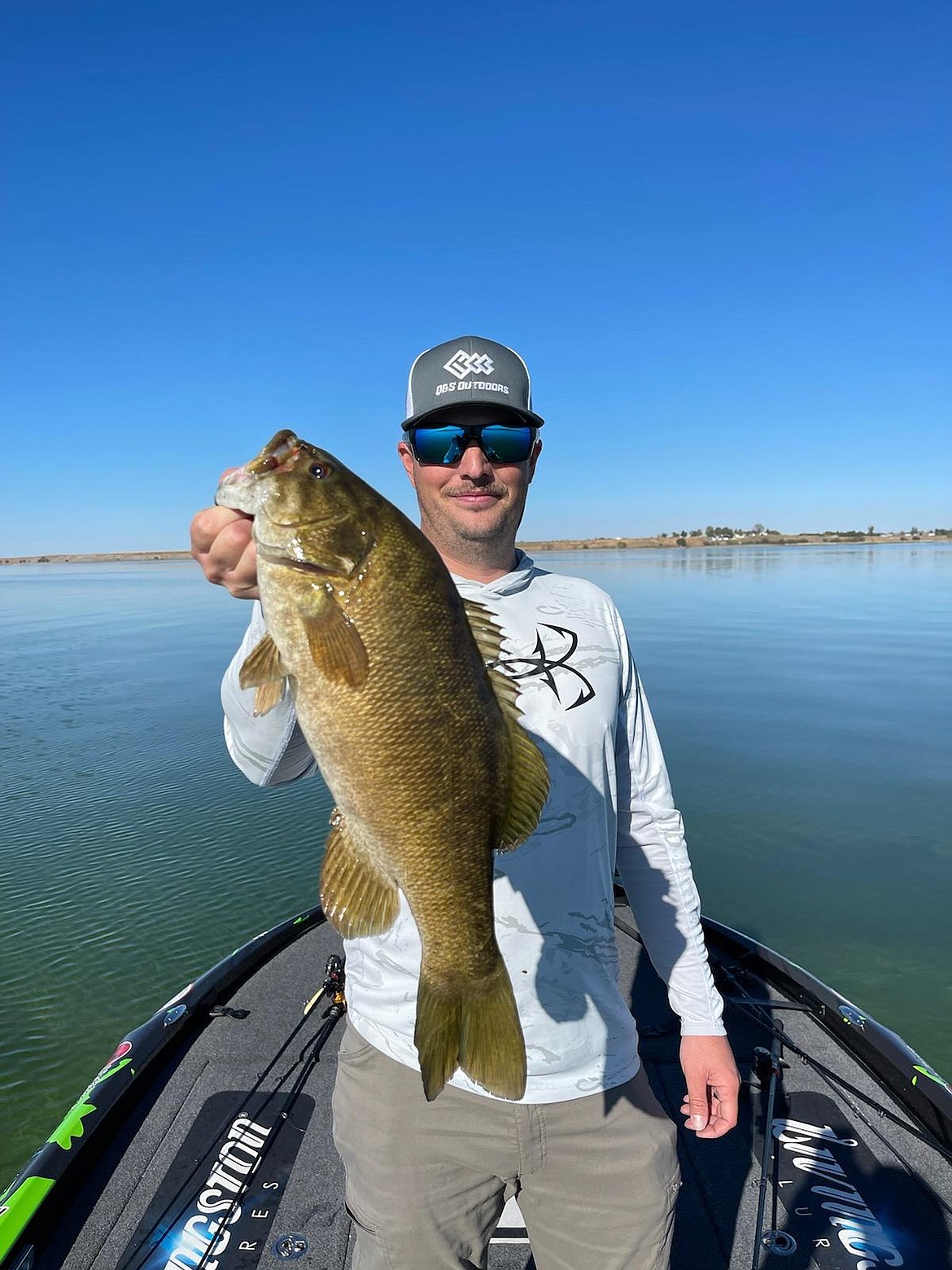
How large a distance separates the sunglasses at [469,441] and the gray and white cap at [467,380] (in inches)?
2.7

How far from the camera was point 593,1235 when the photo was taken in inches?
93.9

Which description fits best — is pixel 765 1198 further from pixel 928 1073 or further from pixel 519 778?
pixel 519 778

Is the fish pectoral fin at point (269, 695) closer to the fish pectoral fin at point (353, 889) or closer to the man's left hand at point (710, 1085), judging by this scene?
the fish pectoral fin at point (353, 889)

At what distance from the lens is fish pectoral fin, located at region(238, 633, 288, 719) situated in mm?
1803

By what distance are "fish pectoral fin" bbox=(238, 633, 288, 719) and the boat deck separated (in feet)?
9.61

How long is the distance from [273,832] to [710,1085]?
721cm

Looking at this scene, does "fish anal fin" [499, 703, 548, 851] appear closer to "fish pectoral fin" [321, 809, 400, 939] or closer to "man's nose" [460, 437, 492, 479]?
"fish pectoral fin" [321, 809, 400, 939]

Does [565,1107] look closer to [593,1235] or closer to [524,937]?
[593,1235]

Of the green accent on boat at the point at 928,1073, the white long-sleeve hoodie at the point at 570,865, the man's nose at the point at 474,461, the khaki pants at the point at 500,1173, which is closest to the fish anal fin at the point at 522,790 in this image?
the white long-sleeve hoodie at the point at 570,865

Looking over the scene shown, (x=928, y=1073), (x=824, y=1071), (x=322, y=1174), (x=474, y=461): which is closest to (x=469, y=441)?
(x=474, y=461)

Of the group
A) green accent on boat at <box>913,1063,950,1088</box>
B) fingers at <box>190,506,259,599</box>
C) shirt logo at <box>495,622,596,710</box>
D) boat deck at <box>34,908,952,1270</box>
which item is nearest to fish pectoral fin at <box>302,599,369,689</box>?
fingers at <box>190,506,259,599</box>

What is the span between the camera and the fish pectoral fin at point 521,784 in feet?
6.30

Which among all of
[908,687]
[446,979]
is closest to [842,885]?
[446,979]

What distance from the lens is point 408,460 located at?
3.20 meters
